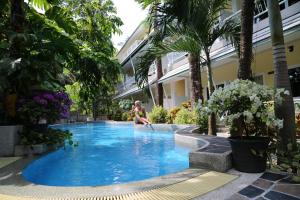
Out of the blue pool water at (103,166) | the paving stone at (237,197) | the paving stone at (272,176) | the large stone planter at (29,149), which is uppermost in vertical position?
the large stone planter at (29,149)

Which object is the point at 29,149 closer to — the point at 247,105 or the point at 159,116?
the point at 247,105

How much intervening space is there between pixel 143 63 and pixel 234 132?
4936 millimetres

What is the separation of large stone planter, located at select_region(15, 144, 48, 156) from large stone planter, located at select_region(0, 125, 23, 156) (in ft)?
0.46

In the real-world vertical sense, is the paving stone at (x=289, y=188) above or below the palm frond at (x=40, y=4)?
below

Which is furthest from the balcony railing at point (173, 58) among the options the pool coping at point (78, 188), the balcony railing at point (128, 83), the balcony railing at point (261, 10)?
the pool coping at point (78, 188)

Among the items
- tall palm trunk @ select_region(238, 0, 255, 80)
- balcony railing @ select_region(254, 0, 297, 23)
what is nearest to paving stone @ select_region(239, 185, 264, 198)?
tall palm trunk @ select_region(238, 0, 255, 80)

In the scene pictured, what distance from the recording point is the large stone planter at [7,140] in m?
6.90

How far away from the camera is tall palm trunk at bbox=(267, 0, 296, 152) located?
4.41m

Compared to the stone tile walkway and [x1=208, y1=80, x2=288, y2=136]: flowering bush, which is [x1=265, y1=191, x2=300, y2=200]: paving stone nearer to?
the stone tile walkway

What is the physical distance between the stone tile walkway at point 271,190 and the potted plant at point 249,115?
42 cm

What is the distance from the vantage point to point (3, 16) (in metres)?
9.52

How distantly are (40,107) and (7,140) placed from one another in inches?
48.8

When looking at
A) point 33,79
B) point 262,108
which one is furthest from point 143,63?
point 262,108

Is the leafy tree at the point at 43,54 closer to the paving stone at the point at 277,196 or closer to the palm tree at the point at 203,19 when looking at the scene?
the palm tree at the point at 203,19
